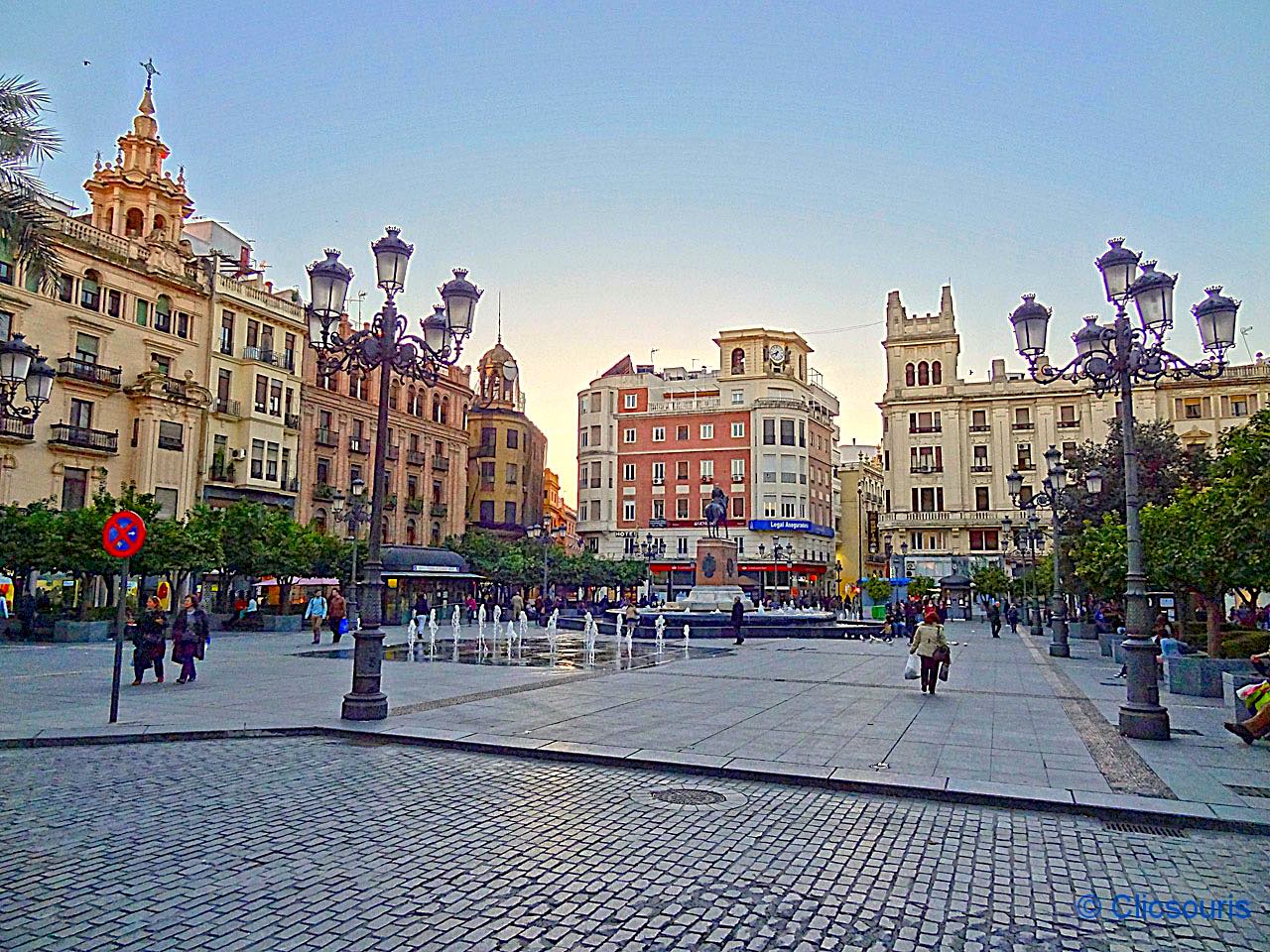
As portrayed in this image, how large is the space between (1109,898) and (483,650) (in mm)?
20520

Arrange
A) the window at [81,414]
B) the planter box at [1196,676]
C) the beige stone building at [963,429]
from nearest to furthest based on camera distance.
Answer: the planter box at [1196,676] < the window at [81,414] < the beige stone building at [963,429]

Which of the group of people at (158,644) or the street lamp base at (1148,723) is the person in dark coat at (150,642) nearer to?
the group of people at (158,644)

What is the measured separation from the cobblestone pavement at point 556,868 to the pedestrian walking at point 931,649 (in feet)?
25.2

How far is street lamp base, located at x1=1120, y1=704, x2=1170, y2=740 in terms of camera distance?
1071 centimetres

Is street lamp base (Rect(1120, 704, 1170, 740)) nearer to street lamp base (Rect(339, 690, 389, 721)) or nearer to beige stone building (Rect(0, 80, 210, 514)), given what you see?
street lamp base (Rect(339, 690, 389, 721))

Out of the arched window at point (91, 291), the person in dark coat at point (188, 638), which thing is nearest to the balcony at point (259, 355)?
the arched window at point (91, 291)

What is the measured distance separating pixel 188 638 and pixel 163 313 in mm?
33639

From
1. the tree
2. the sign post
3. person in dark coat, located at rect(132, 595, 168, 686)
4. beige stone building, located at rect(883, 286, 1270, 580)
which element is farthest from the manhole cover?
beige stone building, located at rect(883, 286, 1270, 580)

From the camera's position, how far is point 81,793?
755 cm

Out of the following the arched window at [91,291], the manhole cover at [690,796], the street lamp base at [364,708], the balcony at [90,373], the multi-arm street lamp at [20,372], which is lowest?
the manhole cover at [690,796]

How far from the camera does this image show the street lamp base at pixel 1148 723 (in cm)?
1071

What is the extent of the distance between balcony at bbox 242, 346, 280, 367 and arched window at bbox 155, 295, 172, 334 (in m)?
4.34

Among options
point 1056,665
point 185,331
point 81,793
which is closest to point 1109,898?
point 81,793

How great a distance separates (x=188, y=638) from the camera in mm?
15484
